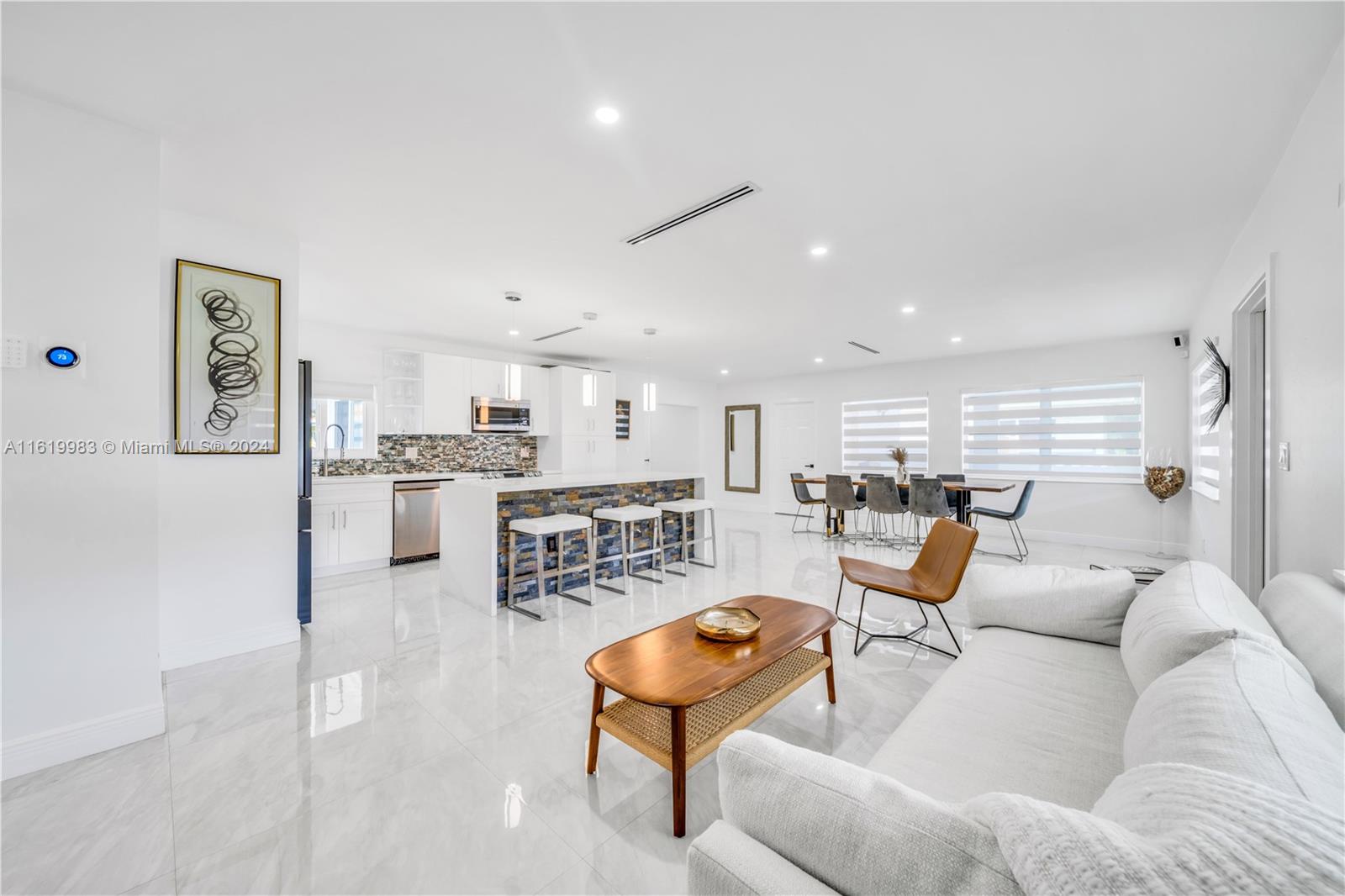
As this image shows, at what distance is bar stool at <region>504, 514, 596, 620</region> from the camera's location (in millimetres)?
3748

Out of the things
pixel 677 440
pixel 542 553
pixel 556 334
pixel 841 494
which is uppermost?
pixel 556 334

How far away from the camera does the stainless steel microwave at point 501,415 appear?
20.4ft

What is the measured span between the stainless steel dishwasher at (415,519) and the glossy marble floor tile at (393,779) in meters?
1.93

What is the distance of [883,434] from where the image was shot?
8.05m

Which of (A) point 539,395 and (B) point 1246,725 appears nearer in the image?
(B) point 1246,725

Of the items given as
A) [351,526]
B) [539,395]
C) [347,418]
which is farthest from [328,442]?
[539,395]

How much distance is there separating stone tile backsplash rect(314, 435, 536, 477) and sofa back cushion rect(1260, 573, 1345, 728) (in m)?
6.42

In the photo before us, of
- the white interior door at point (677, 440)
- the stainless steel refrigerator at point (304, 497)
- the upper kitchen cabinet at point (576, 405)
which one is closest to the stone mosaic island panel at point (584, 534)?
the stainless steel refrigerator at point (304, 497)

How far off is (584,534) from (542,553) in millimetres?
491

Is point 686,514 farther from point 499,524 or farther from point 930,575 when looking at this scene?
point 930,575

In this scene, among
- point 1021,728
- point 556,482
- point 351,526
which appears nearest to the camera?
point 1021,728

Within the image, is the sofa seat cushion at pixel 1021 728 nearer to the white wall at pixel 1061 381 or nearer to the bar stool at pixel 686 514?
the bar stool at pixel 686 514

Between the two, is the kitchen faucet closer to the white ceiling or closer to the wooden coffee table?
the white ceiling

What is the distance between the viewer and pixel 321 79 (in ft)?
6.12
